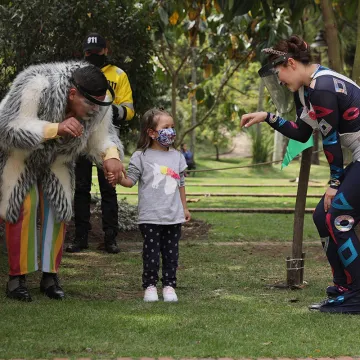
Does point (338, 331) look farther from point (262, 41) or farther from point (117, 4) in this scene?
point (262, 41)

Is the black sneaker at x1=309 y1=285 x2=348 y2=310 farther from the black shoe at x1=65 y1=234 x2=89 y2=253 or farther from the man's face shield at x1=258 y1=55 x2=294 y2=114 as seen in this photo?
the black shoe at x1=65 y1=234 x2=89 y2=253

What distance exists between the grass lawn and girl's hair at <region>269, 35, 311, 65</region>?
5.75 feet

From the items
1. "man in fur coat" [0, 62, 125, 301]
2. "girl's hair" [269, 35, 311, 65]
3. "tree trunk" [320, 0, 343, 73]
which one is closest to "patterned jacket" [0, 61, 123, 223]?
"man in fur coat" [0, 62, 125, 301]

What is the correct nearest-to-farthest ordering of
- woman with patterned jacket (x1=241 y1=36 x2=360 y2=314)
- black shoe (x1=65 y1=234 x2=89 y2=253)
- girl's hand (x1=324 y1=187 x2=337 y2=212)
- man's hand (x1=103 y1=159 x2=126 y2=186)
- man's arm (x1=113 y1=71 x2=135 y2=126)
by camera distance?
woman with patterned jacket (x1=241 y1=36 x2=360 y2=314) → girl's hand (x1=324 y1=187 x2=337 y2=212) → man's hand (x1=103 y1=159 x2=126 y2=186) → man's arm (x1=113 y1=71 x2=135 y2=126) → black shoe (x1=65 y1=234 x2=89 y2=253)

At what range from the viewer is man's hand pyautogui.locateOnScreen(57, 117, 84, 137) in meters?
5.86

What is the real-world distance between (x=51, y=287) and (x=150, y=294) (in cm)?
74

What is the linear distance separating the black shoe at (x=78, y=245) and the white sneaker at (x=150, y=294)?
2.65 metres

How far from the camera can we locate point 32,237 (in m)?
6.29

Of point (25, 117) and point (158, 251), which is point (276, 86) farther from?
point (25, 117)

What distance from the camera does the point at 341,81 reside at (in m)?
5.89

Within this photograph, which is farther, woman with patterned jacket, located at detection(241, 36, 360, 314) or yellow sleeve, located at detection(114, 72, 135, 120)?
yellow sleeve, located at detection(114, 72, 135, 120)

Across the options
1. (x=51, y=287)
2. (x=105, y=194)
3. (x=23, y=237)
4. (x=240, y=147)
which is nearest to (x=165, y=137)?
(x=23, y=237)

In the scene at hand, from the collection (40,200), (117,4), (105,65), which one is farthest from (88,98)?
(117,4)

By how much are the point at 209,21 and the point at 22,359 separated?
9827 mm
